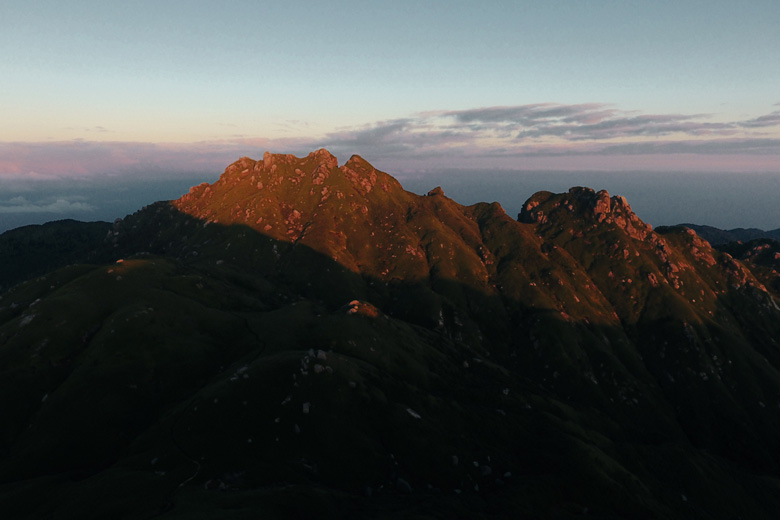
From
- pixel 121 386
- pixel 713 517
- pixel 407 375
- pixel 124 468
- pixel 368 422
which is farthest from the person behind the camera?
pixel 407 375

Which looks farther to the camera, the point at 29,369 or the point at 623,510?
the point at 29,369

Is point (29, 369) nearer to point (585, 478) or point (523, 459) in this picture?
point (523, 459)

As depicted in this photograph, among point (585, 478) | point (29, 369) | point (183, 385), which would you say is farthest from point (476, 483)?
point (29, 369)

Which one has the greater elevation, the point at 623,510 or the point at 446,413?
the point at 446,413

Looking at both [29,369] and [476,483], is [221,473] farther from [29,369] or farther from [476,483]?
[29,369]

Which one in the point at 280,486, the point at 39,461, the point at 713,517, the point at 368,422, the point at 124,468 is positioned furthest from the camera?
the point at 713,517

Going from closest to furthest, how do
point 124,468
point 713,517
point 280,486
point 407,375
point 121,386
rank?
point 280,486, point 124,468, point 121,386, point 713,517, point 407,375

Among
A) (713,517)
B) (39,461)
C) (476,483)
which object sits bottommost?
(713,517)

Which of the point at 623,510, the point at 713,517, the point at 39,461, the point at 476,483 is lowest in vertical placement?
the point at 713,517

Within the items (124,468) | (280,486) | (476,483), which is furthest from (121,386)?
(476,483)
